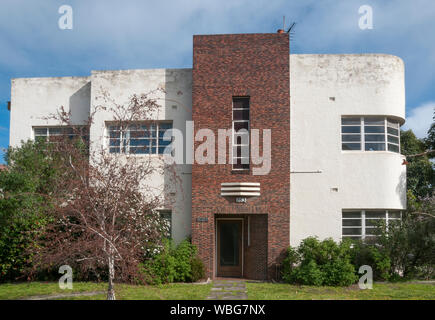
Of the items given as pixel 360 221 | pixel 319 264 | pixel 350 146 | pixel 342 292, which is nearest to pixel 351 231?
pixel 360 221

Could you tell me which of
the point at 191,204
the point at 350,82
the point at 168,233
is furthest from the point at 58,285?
the point at 350,82

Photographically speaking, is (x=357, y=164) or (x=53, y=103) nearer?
(x=357, y=164)

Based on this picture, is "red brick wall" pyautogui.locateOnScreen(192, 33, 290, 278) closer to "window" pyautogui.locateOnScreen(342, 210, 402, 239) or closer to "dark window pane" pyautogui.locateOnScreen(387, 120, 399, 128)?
"window" pyautogui.locateOnScreen(342, 210, 402, 239)

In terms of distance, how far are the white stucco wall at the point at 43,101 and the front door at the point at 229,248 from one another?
24.5 ft

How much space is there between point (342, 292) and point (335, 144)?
558 cm

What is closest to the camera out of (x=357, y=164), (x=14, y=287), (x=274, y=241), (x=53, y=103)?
(x=14, y=287)

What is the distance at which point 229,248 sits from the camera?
1499cm

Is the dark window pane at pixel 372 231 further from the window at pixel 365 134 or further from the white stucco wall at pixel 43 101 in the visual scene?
the white stucco wall at pixel 43 101

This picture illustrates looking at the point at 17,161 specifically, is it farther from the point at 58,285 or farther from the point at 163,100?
the point at 163,100

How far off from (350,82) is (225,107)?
4990 millimetres

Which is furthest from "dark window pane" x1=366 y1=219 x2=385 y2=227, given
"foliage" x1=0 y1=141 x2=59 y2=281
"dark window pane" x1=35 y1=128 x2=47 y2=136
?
"dark window pane" x1=35 y1=128 x2=47 y2=136

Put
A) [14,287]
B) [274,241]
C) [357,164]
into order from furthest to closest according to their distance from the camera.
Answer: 1. [357,164]
2. [274,241]
3. [14,287]

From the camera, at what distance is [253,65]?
47.8 feet

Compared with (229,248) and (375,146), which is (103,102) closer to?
(229,248)
